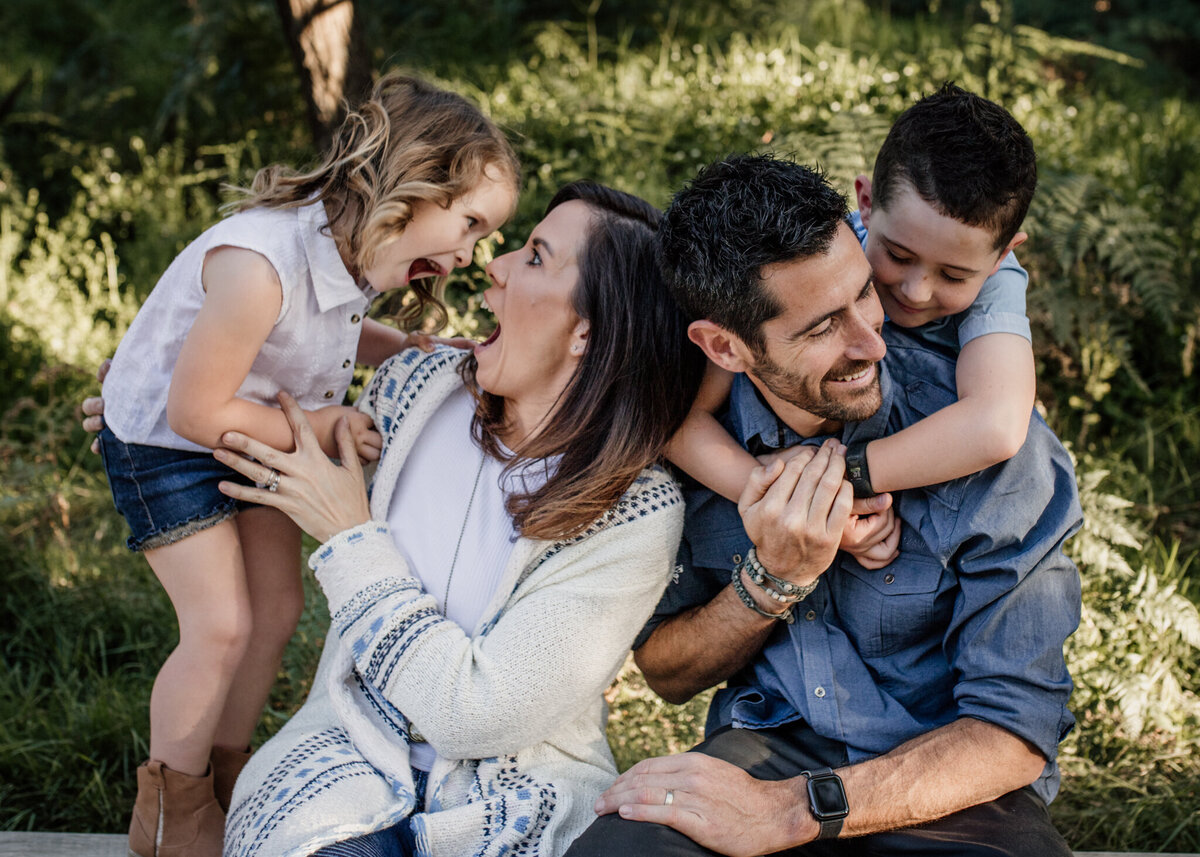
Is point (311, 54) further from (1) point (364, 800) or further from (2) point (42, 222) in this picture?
(1) point (364, 800)

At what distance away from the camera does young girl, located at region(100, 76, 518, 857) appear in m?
2.38

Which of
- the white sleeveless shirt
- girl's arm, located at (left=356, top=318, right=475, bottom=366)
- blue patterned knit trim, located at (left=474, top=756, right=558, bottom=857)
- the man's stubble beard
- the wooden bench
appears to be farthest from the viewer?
girl's arm, located at (left=356, top=318, right=475, bottom=366)

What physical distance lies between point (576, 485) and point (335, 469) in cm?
55

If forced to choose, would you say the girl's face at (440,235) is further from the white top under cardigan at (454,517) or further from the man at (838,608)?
the man at (838,608)

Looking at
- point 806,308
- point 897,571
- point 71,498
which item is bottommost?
point 71,498

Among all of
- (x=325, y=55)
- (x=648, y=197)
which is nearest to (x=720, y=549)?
(x=648, y=197)

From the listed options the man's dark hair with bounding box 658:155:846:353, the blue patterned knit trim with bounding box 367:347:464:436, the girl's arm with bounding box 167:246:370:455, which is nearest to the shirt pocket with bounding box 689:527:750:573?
the man's dark hair with bounding box 658:155:846:353

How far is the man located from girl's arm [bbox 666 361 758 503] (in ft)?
0.23

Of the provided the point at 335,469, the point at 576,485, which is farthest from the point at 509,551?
the point at 335,469

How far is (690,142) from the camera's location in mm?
4941

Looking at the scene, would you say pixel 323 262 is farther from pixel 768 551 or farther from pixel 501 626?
pixel 768 551

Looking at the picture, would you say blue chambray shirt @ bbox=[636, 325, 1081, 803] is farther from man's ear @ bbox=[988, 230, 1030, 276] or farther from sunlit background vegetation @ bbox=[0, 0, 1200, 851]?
sunlit background vegetation @ bbox=[0, 0, 1200, 851]

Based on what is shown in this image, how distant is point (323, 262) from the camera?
2.37 metres

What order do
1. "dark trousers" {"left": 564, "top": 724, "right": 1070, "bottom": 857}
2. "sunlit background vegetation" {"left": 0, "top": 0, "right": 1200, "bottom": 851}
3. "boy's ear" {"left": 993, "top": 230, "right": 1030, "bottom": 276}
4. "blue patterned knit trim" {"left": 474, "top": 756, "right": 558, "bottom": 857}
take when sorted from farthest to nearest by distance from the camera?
"sunlit background vegetation" {"left": 0, "top": 0, "right": 1200, "bottom": 851}
"boy's ear" {"left": 993, "top": 230, "right": 1030, "bottom": 276}
"blue patterned knit trim" {"left": 474, "top": 756, "right": 558, "bottom": 857}
"dark trousers" {"left": 564, "top": 724, "right": 1070, "bottom": 857}
